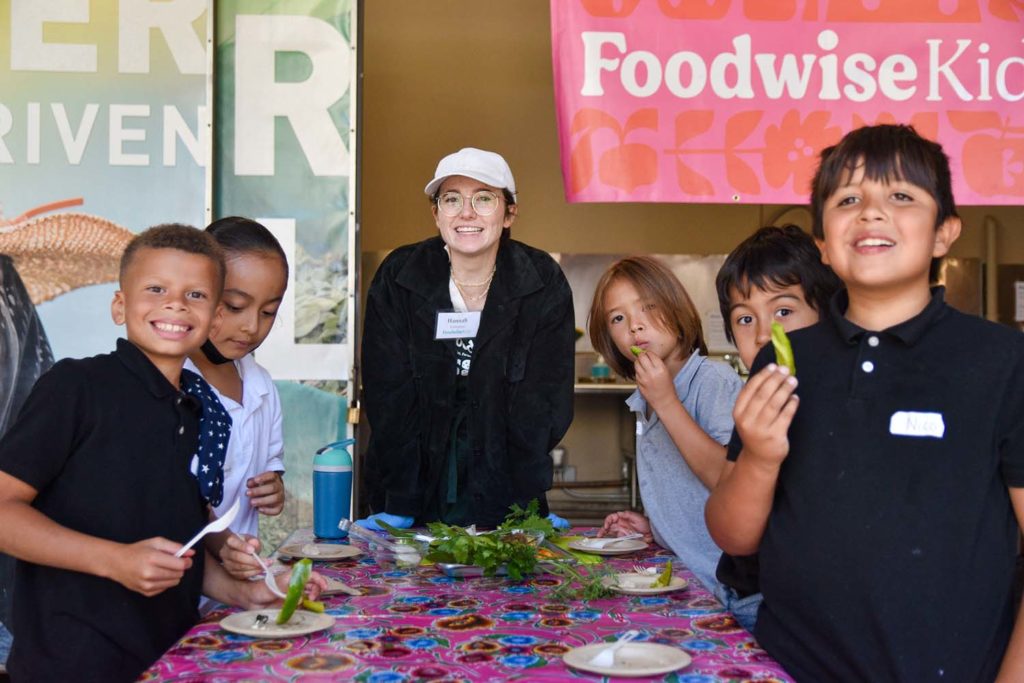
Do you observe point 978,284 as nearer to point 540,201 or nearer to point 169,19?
point 540,201

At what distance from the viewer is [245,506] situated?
2309 millimetres

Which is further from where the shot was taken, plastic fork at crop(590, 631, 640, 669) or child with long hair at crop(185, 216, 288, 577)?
child with long hair at crop(185, 216, 288, 577)

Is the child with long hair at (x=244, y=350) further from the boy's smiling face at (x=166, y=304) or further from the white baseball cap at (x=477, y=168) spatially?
the white baseball cap at (x=477, y=168)

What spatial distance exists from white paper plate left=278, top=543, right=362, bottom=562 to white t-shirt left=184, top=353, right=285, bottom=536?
19cm

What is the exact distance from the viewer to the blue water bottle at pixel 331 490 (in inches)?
90.5

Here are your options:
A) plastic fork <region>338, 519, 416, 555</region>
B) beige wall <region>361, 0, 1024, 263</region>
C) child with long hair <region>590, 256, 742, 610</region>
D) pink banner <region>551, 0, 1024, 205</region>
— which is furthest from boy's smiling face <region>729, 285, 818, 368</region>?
beige wall <region>361, 0, 1024, 263</region>

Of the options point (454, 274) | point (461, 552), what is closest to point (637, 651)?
point (461, 552)

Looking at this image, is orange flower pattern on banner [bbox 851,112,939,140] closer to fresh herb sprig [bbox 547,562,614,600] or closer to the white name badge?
the white name badge

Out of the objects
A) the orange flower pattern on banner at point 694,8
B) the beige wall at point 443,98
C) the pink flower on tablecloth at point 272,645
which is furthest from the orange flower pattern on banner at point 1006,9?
the beige wall at point 443,98

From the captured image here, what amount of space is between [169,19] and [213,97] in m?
0.32

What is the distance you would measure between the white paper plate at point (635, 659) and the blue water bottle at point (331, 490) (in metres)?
1.01

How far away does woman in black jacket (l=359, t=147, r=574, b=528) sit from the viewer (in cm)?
281

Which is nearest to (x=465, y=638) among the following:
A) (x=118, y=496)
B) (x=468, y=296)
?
(x=118, y=496)

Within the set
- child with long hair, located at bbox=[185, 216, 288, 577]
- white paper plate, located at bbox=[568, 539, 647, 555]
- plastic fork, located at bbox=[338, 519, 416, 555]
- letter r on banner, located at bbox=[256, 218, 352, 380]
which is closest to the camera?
plastic fork, located at bbox=[338, 519, 416, 555]
